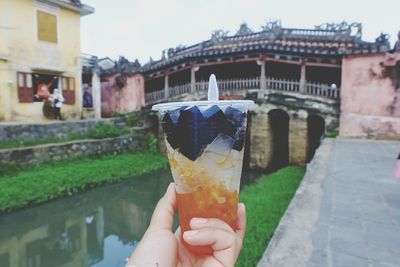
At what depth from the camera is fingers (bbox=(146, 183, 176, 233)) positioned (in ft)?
4.70

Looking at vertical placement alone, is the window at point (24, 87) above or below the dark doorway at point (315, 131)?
above

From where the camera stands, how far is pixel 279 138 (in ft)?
49.8

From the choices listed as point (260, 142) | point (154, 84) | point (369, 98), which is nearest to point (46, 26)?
point (154, 84)

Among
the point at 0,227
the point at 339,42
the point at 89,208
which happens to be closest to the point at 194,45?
the point at 339,42

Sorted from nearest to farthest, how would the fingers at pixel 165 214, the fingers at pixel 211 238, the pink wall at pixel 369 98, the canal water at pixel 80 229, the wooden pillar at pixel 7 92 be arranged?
the fingers at pixel 211 238 < the fingers at pixel 165 214 < the canal water at pixel 80 229 < the pink wall at pixel 369 98 < the wooden pillar at pixel 7 92

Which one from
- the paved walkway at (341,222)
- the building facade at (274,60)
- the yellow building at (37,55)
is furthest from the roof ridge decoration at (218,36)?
the paved walkway at (341,222)

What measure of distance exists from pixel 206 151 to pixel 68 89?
14506 millimetres

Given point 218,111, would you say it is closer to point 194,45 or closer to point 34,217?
point 34,217

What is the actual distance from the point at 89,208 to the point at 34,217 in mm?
1361

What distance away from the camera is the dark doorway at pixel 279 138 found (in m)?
13.7

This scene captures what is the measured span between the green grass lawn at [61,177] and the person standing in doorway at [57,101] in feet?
10.7

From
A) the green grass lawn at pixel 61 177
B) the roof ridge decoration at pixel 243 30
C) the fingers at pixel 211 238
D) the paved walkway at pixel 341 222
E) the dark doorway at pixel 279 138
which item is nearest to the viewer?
the fingers at pixel 211 238

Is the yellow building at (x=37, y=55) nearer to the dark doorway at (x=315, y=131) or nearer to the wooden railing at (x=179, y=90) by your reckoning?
the wooden railing at (x=179, y=90)

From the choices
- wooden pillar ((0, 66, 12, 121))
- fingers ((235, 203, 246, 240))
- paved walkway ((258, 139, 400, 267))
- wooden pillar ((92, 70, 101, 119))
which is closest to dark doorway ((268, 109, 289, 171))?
paved walkway ((258, 139, 400, 267))
